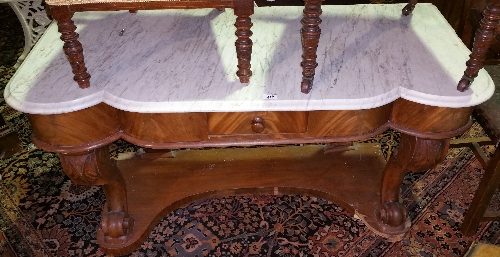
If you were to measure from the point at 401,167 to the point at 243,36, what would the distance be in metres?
0.97

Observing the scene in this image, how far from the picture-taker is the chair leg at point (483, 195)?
2.04 meters

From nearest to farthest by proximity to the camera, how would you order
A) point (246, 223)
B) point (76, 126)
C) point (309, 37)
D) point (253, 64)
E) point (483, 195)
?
point (309, 37), point (76, 126), point (253, 64), point (483, 195), point (246, 223)

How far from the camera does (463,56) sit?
1.81 m

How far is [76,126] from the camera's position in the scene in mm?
1649

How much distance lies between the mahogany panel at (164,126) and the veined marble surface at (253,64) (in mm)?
73

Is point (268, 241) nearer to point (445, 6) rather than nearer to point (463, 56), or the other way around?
point (463, 56)

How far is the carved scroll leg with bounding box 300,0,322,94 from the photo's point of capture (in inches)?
57.5

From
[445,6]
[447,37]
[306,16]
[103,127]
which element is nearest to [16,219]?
[103,127]

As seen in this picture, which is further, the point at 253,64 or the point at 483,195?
the point at 483,195

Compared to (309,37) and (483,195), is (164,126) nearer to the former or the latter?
(309,37)

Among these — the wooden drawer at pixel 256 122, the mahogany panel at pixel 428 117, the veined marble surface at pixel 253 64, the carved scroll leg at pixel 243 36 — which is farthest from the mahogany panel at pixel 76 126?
the mahogany panel at pixel 428 117

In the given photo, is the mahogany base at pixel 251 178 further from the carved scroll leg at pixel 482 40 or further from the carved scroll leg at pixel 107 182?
the carved scroll leg at pixel 482 40

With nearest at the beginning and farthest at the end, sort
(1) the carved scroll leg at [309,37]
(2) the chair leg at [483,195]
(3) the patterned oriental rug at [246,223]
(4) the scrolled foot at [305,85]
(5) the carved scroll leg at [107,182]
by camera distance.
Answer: (1) the carved scroll leg at [309,37]
(4) the scrolled foot at [305,85]
(5) the carved scroll leg at [107,182]
(2) the chair leg at [483,195]
(3) the patterned oriental rug at [246,223]

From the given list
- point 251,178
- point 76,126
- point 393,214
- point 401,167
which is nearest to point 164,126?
point 76,126
